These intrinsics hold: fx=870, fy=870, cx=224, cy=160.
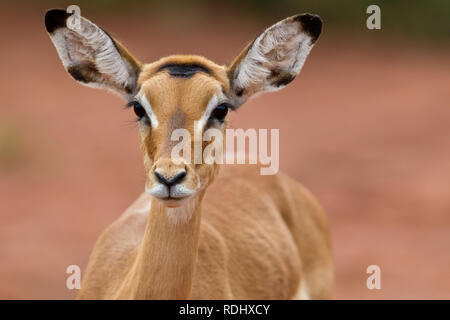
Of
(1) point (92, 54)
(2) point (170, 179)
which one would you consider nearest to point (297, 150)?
(1) point (92, 54)

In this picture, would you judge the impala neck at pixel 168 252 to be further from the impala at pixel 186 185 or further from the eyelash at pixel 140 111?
the eyelash at pixel 140 111

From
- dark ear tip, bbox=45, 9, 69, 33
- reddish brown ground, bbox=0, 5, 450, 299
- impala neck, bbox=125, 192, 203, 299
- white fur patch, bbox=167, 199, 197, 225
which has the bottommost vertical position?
impala neck, bbox=125, 192, 203, 299

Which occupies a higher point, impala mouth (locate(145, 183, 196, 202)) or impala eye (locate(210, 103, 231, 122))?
impala eye (locate(210, 103, 231, 122))

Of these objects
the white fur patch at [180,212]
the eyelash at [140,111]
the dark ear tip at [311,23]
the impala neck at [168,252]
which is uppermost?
the dark ear tip at [311,23]

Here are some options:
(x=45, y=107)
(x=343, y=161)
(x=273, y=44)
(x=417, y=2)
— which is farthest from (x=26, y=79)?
(x=273, y=44)

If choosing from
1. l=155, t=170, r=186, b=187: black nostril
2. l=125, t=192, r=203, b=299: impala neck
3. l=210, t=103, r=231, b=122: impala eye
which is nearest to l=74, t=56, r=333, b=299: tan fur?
l=125, t=192, r=203, b=299: impala neck

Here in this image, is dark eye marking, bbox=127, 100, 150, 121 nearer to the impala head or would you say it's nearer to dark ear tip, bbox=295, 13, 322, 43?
the impala head

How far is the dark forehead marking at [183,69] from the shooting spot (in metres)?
5.39

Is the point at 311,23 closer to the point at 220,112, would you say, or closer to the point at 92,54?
the point at 220,112

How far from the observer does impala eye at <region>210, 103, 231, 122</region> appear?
17.5 feet

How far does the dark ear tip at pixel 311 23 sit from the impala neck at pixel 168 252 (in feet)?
4.23

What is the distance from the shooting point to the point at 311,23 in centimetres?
563

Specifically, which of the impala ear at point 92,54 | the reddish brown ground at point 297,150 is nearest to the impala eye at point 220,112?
the impala ear at point 92,54

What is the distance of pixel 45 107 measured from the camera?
51.7 feet
